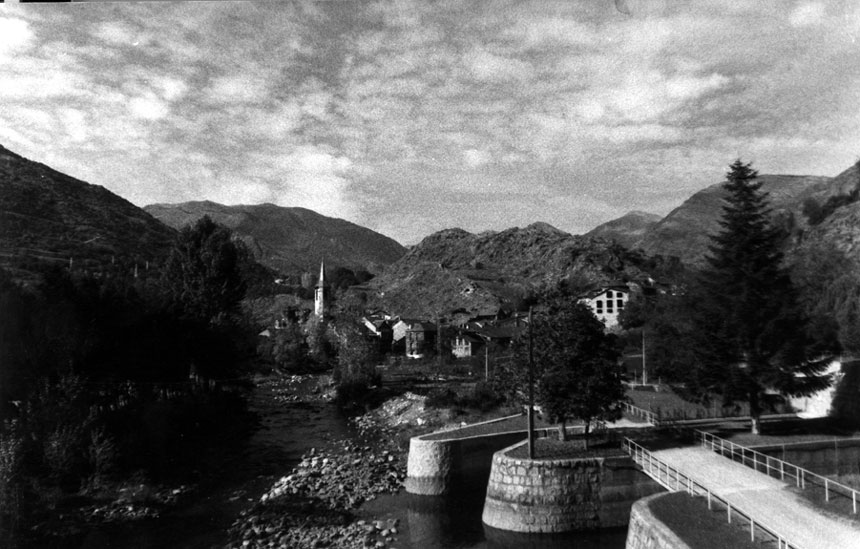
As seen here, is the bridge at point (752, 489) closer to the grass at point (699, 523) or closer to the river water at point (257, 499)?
the grass at point (699, 523)

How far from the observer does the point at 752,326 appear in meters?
26.7

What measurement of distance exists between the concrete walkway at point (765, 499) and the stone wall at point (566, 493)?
163 centimetres

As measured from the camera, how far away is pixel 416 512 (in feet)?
81.1

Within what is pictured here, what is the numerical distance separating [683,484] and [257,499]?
18.3 metres

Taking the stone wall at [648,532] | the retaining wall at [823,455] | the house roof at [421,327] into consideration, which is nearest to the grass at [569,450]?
the retaining wall at [823,455]

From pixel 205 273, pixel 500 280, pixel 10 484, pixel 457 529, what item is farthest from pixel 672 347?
pixel 500 280

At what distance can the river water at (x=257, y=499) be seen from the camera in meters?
21.5

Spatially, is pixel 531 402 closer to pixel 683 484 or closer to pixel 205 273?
pixel 683 484

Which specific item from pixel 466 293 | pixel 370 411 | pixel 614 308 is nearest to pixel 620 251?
pixel 466 293

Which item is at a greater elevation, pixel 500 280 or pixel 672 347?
pixel 500 280

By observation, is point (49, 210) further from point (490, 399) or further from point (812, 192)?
point (812, 192)

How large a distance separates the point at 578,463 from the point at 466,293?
13442 centimetres

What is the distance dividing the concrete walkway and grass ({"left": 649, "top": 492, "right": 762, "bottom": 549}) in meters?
0.65

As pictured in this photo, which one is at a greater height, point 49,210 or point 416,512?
point 49,210
